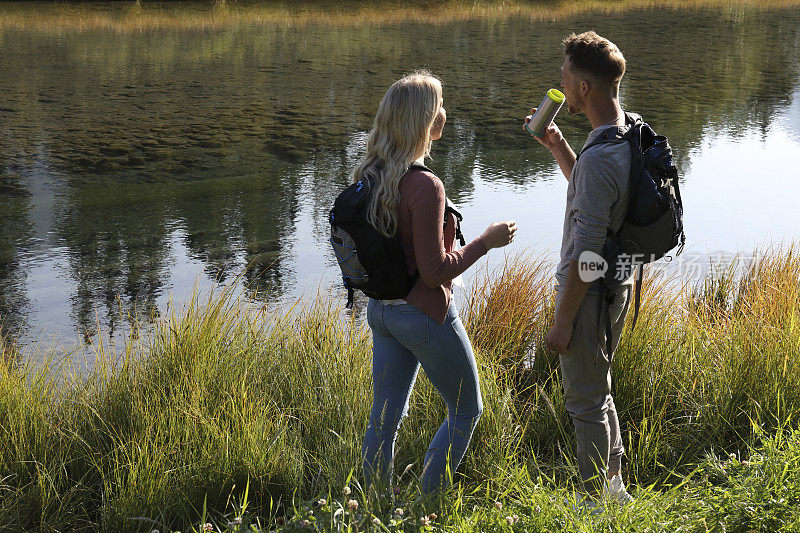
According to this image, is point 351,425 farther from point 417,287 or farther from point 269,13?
point 269,13

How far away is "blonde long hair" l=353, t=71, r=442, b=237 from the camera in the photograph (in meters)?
2.41

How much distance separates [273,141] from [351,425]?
7.57 meters

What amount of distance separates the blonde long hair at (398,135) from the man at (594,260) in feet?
1.54

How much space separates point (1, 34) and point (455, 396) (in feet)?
61.8

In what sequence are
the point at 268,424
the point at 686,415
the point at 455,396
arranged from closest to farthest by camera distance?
the point at 455,396, the point at 268,424, the point at 686,415

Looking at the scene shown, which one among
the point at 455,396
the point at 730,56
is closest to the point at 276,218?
the point at 455,396

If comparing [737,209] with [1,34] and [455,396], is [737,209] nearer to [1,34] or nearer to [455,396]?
[455,396]

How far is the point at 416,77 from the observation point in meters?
2.45

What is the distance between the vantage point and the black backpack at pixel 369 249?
244 cm

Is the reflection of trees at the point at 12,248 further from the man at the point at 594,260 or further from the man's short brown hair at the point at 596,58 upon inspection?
the man's short brown hair at the point at 596,58

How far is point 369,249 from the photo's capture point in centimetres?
244

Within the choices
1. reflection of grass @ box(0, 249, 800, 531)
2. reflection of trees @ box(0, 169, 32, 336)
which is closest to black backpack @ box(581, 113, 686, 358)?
reflection of grass @ box(0, 249, 800, 531)

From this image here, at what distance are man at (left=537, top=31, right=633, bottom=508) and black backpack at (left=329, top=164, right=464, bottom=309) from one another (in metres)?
0.51

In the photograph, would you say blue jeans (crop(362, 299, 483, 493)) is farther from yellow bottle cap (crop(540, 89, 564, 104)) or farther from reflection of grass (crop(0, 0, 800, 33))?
reflection of grass (crop(0, 0, 800, 33))
